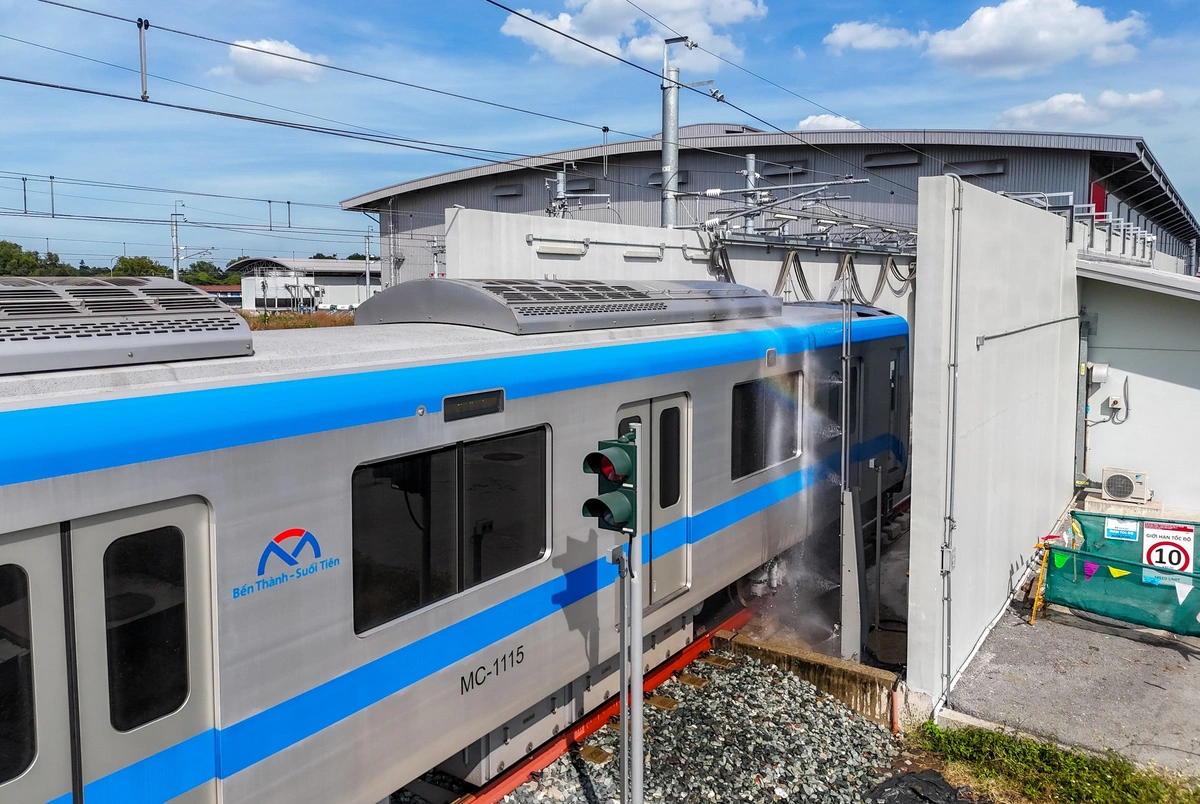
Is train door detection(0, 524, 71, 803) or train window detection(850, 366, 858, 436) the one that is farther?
train window detection(850, 366, 858, 436)

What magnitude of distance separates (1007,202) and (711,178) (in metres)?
23.1

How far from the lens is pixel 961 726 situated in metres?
6.89

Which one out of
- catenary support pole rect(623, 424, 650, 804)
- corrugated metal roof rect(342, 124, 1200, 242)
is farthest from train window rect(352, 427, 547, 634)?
corrugated metal roof rect(342, 124, 1200, 242)

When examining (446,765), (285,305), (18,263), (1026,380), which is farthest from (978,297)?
(285,305)

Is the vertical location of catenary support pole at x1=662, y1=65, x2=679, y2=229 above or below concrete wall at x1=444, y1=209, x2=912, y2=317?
above

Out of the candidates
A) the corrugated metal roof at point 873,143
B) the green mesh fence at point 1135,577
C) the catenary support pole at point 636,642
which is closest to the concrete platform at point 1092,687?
the green mesh fence at point 1135,577

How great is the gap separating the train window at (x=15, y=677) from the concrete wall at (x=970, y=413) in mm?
5748

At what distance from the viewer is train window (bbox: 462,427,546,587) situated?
16.8 ft

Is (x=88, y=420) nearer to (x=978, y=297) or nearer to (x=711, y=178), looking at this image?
(x=978, y=297)

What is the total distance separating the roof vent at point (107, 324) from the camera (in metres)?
3.63

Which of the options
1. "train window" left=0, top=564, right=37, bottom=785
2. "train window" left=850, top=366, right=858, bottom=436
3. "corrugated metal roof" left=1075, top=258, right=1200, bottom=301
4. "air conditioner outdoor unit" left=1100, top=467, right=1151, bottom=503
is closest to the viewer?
"train window" left=0, top=564, right=37, bottom=785

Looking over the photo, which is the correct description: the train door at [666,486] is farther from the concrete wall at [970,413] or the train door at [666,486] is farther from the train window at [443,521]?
the concrete wall at [970,413]

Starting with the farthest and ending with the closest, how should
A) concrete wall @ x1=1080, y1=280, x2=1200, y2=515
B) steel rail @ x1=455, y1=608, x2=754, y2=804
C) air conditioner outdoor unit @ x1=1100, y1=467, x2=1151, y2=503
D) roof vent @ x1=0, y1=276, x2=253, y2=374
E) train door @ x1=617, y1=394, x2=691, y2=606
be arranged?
air conditioner outdoor unit @ x1=1100, y1=467, x2=1151, y2=503, concrete wall @ x1=1080, y1=280, x2=1200, y2=515, train door @ x1=617, y1=394, x2=691, y2=606, steel rail @ x1=455, y1=608, x2=754, y2=804, roof vent @ x1=0, y1=276, x2=253, y2=374

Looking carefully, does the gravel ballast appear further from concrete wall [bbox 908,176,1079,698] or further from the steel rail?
concrete wall [bbox 908,176,1079,698]
